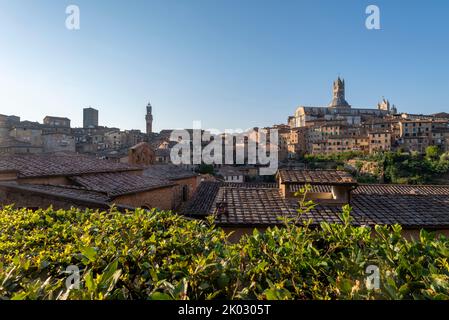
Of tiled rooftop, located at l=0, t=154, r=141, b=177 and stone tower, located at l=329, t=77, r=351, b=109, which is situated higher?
stone tower, located at l=329, t=77, r=351, b=109

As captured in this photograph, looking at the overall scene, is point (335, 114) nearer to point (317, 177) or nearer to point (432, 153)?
point (432, 153)

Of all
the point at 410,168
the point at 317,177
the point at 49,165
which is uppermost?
the point at 49,165

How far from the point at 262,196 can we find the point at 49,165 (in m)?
9.75

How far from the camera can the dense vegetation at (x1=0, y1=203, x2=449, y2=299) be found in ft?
6.36

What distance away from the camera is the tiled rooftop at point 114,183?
10.5 meters

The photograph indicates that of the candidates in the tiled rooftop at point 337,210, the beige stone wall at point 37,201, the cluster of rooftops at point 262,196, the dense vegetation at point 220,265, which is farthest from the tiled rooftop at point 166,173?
the dense vegetation at point 220,265

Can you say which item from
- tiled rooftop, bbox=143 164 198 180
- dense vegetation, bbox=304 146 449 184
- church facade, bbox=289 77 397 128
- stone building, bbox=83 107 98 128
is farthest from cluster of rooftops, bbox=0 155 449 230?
stone building, bbox=83 107 98 128

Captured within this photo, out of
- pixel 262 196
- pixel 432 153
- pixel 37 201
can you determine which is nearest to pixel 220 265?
pixel 37 201

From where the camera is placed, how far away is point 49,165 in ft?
38.8

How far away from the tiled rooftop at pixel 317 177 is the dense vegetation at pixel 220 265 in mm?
8142

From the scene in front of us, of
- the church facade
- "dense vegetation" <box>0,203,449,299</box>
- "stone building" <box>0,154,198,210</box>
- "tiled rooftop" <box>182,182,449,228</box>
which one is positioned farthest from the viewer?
the church facade

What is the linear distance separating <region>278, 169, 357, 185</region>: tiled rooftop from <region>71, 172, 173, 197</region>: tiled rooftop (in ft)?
20.7

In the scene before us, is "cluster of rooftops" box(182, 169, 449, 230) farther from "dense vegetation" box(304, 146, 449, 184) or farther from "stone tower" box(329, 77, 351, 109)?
"stone tower" box(329, 77, 351, 109)
